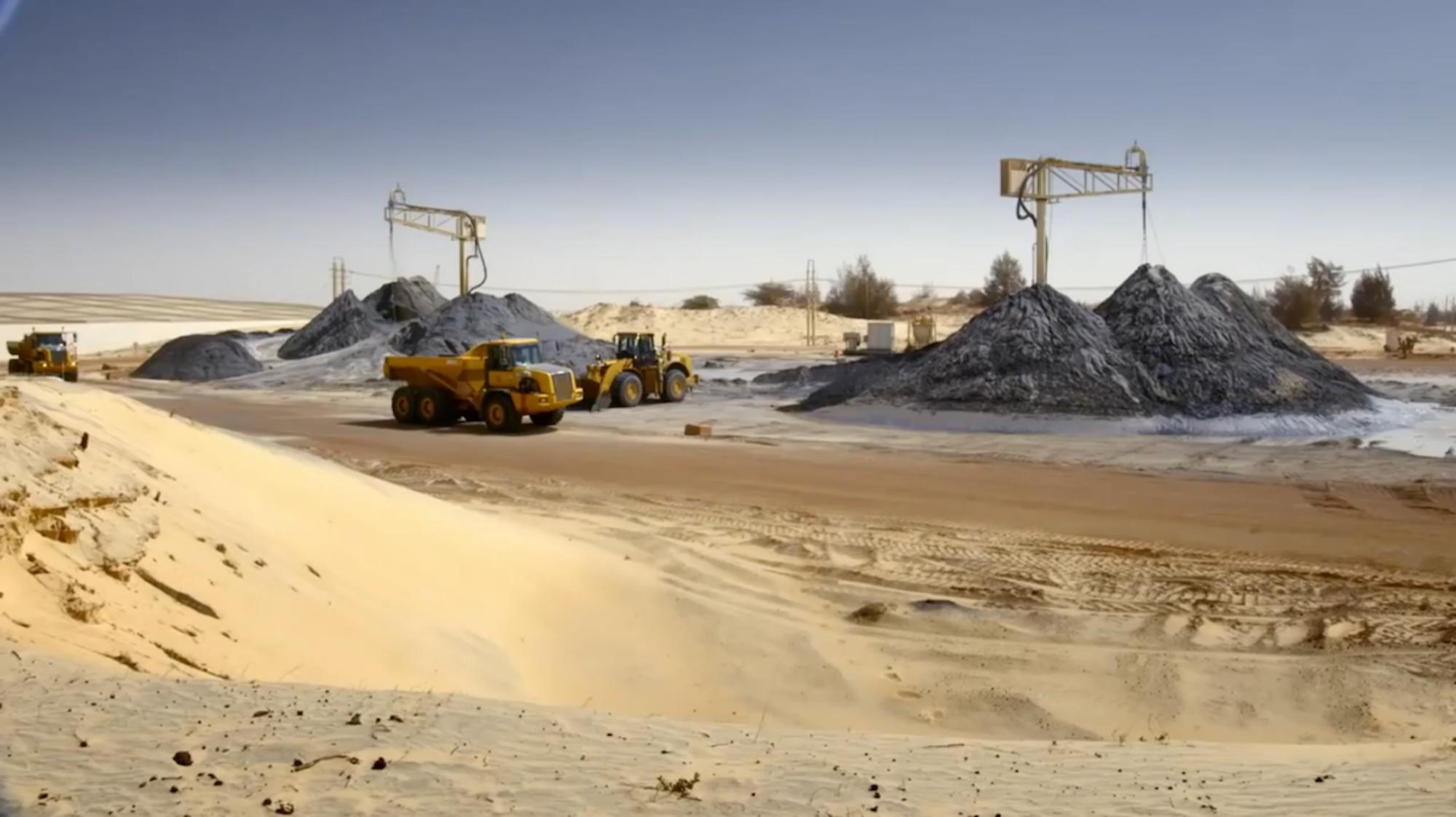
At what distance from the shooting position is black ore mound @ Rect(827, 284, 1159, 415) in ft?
82.5

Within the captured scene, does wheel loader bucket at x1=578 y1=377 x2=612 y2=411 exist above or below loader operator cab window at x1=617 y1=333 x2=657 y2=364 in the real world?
below

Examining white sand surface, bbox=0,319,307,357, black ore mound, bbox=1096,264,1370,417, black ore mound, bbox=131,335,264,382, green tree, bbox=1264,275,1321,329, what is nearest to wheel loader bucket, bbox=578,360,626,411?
black ore mound, bbox=1096,264,1370,417

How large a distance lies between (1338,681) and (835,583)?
179 inches

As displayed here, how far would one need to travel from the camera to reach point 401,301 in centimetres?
5116

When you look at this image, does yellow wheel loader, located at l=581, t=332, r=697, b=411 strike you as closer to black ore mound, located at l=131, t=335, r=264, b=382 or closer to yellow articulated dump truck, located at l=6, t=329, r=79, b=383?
yellow articulated dump truck, located at l=6, t=329, r=79, b=383

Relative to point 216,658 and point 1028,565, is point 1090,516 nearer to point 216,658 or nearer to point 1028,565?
point 1028,565

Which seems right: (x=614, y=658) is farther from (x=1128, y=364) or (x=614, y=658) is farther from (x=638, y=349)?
(x=638, y=349)

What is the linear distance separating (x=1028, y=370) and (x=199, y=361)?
29757 mm

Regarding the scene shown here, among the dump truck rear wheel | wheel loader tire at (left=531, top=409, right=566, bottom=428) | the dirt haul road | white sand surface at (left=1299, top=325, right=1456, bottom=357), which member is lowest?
the dirt haul road

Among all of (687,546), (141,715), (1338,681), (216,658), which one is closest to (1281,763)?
(1338,681)

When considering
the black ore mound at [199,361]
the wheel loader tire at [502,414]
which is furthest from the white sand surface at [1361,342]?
the black ore mound at [199,361]

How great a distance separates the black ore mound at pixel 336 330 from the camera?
157 feet

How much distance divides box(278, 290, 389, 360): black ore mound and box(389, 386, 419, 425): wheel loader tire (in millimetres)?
22790

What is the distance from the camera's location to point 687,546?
44.1 ft
